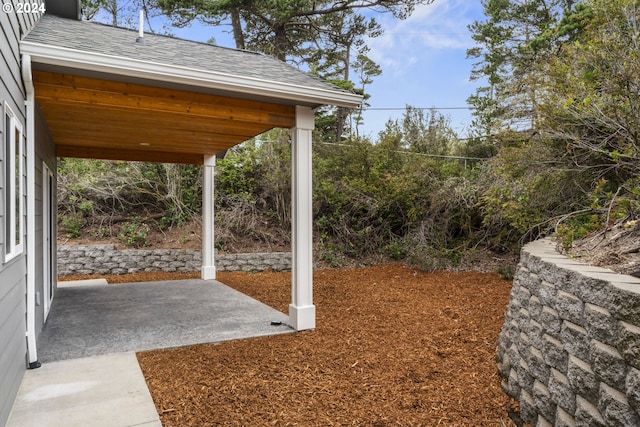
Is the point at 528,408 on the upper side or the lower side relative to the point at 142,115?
lower

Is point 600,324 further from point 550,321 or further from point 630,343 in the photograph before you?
point 550,321

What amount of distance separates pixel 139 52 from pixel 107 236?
230 inches

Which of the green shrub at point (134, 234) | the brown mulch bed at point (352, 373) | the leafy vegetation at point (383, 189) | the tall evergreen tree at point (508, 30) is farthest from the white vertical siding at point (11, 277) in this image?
the tall evergreen tree at point (508, 30)

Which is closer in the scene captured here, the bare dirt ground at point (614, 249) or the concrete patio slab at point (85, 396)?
the bare dirt ground at point (614, 249)

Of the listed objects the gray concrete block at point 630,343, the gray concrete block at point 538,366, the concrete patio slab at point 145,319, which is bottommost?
the concrete patio slab at point 145,319

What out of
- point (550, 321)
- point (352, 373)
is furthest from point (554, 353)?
point (352, 373)

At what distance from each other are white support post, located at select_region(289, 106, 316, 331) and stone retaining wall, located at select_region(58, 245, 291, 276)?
4373 millimetres

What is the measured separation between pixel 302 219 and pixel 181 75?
6.04ft

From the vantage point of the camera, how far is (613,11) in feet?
15.8

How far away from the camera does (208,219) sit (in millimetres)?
7805

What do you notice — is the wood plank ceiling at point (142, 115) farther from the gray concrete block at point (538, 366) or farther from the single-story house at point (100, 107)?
the gray concrete block at point (538, 366)

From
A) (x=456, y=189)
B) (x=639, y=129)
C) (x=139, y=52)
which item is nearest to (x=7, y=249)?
(x=139, y=52)

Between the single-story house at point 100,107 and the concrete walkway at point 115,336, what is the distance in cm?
20

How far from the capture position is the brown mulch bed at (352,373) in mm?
2717
